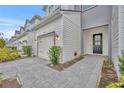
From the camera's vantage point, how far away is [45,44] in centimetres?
1036

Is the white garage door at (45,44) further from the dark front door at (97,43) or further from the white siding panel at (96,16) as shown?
the dark front door at (97,43)

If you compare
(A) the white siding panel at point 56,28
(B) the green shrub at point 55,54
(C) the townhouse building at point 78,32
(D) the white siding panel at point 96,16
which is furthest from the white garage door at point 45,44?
(D) the white siding panel at point 96,16

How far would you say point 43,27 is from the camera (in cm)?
1097

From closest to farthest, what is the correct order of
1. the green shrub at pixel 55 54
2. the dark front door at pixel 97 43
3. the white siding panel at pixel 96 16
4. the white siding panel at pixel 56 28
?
1. the green shrub at pixel 55 54
2. the white siding panel at pixel 56 28
3. the white siding panel at pixel 96 16
4. the dark front door at pixel 97 43

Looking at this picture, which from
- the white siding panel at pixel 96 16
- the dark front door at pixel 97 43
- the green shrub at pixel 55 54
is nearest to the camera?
the green shrub at pixel 55 54

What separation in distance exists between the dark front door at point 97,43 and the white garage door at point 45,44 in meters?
4.31

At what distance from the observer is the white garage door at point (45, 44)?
9.41 metres

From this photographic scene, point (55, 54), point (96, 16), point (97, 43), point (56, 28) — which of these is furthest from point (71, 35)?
point (97, 43)

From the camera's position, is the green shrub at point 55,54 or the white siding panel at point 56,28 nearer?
the green shrub at point 55,54

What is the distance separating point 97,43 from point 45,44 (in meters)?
4.61

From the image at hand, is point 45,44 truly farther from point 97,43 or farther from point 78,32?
point 97,43

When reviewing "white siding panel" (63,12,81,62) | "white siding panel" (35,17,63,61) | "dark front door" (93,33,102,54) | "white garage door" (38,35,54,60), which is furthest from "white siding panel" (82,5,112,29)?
"white garage door" (38,35,54,60)

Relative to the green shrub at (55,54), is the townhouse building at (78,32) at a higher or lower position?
higher
